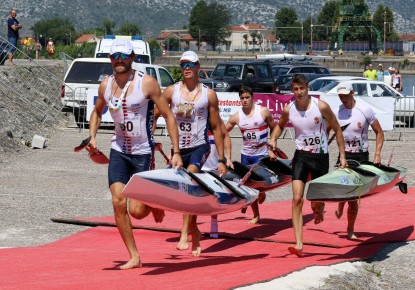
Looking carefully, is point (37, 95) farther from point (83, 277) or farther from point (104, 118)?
point (83, 277)

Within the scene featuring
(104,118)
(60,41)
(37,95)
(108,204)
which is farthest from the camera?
(60,41)

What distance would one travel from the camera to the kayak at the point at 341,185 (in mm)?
11320

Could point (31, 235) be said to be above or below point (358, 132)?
below

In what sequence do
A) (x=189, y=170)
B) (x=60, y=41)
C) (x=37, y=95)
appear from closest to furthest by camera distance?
(x=189, y=170) → (x=37, y=95) → (x=60, y=41)

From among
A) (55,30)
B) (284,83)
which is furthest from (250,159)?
(55,30)

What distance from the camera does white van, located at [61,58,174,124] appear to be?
3012 cm

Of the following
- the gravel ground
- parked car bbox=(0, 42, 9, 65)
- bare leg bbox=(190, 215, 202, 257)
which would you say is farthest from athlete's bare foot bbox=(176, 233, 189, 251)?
parked car bbox=(0, 42, 9, 65)

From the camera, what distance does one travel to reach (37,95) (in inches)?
1388

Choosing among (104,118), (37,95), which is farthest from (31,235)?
(37,95)

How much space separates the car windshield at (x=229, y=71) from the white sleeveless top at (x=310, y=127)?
27194mm

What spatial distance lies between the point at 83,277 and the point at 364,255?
3.43m

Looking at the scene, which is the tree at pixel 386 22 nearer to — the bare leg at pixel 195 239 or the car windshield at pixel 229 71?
the car windshield at pixel 229 71

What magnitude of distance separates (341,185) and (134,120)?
2563 mm

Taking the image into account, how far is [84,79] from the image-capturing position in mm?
31172
